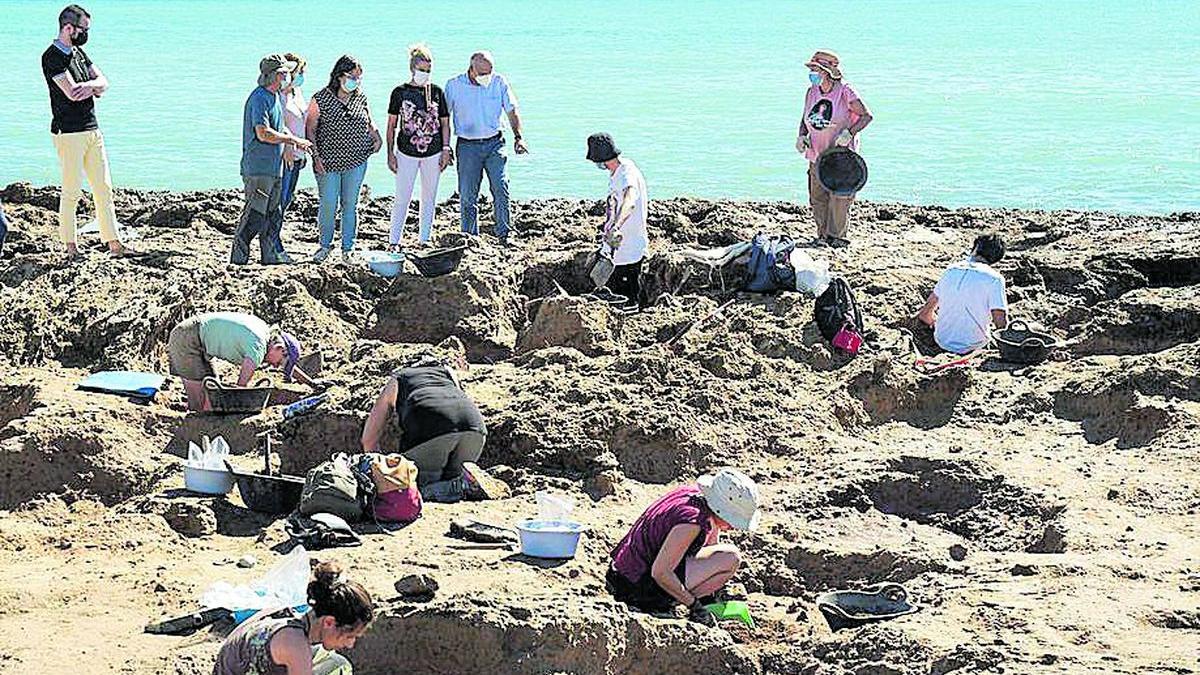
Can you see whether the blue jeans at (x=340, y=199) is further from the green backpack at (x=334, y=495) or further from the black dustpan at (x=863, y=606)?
the black dustpan at (x=863, y=606)

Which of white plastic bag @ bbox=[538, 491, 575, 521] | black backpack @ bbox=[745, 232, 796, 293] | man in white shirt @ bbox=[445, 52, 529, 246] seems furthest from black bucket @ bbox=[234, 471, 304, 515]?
man in white shirt @ bbox=[445, 52, 529, 246]

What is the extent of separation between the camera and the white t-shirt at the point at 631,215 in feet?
38.0

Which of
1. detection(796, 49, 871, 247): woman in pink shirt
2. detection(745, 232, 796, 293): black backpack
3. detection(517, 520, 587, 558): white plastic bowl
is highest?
detection(796, 49, 871, 247): woman in pink shirt

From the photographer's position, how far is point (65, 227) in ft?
40.1

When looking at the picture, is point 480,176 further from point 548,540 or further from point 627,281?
point 548,540

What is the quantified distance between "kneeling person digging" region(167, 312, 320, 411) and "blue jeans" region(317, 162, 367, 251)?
3.12m

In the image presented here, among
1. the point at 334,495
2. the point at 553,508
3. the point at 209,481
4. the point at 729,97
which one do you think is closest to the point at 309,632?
the point at 334,495

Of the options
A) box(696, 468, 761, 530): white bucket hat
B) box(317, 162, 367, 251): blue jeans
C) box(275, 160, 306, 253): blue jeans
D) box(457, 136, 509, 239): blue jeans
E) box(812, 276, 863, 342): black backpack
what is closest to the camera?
box(696, 468, 761, 530): white bucket hat

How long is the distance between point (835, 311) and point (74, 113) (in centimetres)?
546

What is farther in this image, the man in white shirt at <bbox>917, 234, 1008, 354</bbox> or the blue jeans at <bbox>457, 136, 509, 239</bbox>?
the blue jeans at <bbox>457, 136, 509, 239</bbox>

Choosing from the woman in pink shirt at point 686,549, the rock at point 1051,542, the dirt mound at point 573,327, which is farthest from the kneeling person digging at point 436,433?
the rock at point 1051,542

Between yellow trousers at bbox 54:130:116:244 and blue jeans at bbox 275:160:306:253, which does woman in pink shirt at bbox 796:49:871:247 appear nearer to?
blue jeans at bbox 275:160:306:253

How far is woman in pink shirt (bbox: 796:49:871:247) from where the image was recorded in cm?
1336

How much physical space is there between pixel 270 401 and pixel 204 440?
1172 millimetres
